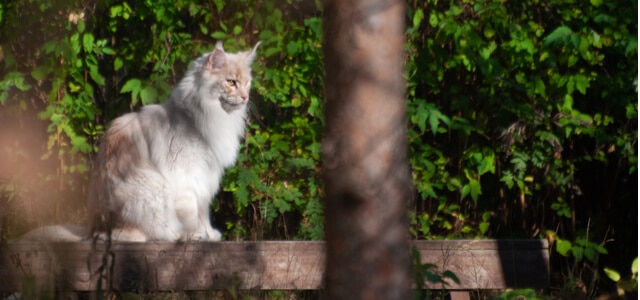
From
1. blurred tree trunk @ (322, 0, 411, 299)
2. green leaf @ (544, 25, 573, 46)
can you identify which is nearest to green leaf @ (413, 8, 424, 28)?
green leaf @ (544, 25, 573, 46)

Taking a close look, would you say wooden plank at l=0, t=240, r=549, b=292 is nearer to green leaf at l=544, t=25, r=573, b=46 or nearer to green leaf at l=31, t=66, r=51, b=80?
green leaf at l=544, t=25, r=573, b=46

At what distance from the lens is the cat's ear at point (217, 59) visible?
18.9ft

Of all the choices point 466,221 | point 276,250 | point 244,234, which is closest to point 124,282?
point 276,250

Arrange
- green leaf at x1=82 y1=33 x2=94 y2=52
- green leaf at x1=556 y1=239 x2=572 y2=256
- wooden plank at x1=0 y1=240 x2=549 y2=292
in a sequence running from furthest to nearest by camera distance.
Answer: green leaf at x1=82 y1=33 x2=94 y2=52, green leaf at x1=556 y1=239 x2=572 y2=256, wooden plank at x1=0 y1=240 x2=549 y2=292

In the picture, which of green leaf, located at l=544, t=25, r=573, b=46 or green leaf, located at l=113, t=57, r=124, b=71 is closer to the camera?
green leaf, located at l=544, t=25, r=573, b=46

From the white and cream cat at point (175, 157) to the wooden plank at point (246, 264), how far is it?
82 centimetres

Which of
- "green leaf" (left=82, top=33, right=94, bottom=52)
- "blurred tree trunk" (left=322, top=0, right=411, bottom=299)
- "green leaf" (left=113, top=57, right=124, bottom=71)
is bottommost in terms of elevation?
"blurred tree trunk" (left=322, top=0, right=411, bottom=299)

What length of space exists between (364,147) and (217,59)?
3.32m

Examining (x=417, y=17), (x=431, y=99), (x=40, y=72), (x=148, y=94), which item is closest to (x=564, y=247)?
(x=431, y=99)

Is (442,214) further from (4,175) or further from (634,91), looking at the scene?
(4,175)

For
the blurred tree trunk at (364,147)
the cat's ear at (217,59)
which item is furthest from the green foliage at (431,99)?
the blurred tree trunk at (364,147)

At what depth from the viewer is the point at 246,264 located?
4328 millimetres

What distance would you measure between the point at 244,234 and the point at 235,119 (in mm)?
1175

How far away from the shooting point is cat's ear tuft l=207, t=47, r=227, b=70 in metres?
5.77
